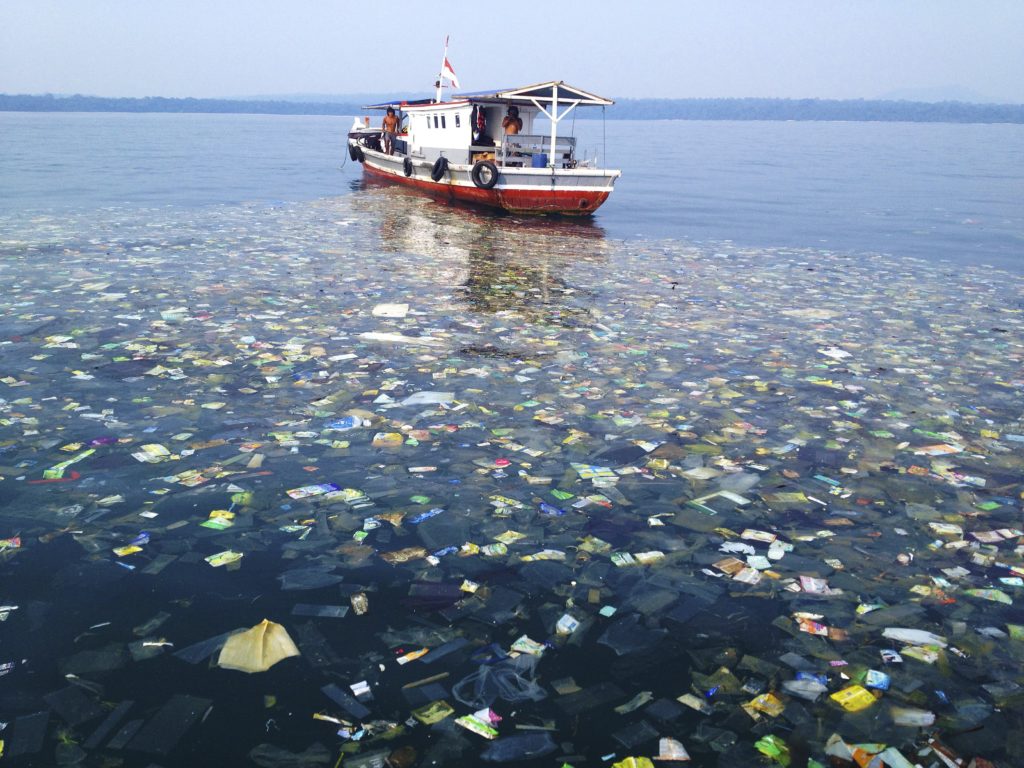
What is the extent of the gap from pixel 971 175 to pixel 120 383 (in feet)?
157

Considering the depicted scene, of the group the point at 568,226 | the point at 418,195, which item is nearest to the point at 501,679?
the point at 568,226

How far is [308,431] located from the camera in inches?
255

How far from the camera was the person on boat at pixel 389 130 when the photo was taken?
34.5 meters

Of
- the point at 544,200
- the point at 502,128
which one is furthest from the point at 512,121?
the point at 544,200

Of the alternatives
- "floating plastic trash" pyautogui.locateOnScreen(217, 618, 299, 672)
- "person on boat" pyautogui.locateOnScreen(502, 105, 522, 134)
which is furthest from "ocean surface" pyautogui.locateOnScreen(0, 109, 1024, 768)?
"person on boat" pyautogui.locateOnScreen(502, 105, 522, 134)

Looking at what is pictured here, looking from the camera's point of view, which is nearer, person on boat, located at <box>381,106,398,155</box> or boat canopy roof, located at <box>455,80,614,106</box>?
boat canopy roof, located at <box>455,80,614,106</box>

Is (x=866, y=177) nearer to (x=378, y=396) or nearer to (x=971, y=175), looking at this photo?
(x=971, y=175)

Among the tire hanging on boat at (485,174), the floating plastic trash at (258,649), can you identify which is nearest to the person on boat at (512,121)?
the tire hanging on boat at (485,174)

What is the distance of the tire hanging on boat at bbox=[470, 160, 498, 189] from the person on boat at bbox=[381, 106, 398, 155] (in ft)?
36.7

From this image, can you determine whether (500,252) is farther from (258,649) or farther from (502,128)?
(258,649)

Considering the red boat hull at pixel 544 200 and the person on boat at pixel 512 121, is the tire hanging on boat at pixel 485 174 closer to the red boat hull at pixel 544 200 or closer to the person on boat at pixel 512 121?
the red boat hull at pixel 544 200

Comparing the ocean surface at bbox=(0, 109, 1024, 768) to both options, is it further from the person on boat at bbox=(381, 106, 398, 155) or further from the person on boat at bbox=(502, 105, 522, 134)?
the person on boat at bbox=(381, 106, 398, 155)

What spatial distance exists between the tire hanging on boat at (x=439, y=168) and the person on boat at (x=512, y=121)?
2.38m

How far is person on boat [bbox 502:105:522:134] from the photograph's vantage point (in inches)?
997
